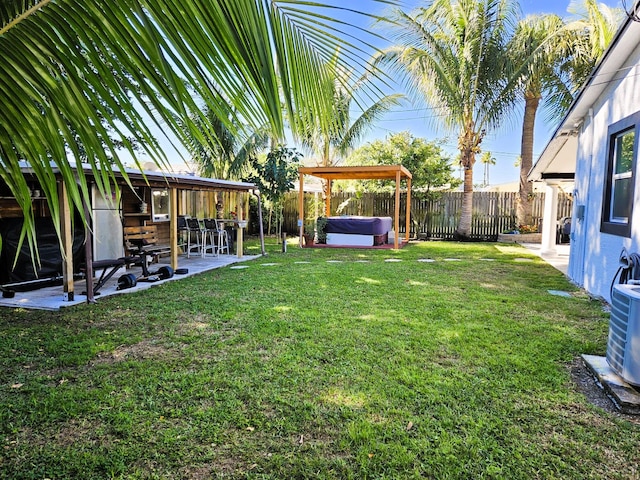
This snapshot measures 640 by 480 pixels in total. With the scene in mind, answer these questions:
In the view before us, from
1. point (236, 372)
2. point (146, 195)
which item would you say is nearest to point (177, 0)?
point (236, 372)

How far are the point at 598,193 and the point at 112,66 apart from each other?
21.1 ft

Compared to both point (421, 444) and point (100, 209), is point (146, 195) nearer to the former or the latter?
point (100, 209)

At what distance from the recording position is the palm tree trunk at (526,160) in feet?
44.3

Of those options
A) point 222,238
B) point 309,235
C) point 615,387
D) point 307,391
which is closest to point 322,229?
point 309,235

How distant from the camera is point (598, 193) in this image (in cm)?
553

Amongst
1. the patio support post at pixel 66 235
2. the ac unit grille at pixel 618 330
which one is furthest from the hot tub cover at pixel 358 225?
the ac unit grille at pixel 618 330

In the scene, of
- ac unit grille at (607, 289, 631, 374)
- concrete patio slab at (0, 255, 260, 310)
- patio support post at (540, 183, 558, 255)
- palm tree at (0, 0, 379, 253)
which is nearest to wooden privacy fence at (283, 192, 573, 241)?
patio support post at (540, 183, 558, 255)

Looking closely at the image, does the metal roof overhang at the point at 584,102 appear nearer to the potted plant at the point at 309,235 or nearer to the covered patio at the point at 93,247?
the covered patio at the point at 93,247

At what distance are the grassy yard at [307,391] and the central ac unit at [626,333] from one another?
0.35 metres

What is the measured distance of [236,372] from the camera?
306cm

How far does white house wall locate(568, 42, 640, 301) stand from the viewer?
4.49m

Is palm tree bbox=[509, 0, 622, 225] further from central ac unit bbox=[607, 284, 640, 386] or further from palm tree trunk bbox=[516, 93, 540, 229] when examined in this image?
central ac unit bbox=[607, 284, 640, 386]

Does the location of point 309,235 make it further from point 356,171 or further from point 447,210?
point 447,210

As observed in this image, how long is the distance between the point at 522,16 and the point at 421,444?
44.5ft
